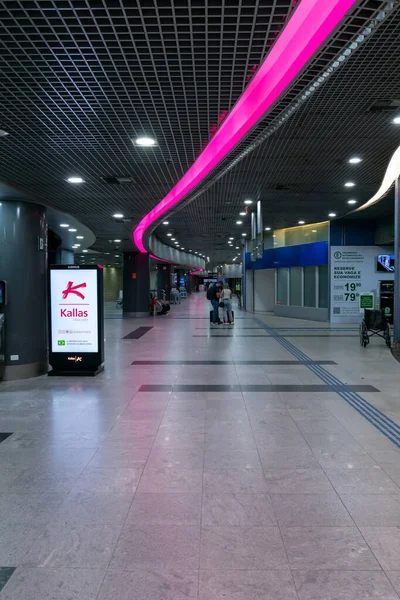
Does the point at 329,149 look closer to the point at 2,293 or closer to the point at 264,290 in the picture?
the point at 2,293

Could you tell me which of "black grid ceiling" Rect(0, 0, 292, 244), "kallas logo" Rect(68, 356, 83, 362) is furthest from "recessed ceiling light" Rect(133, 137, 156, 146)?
"kallas logo" Rect(68, 356, 83, 362)

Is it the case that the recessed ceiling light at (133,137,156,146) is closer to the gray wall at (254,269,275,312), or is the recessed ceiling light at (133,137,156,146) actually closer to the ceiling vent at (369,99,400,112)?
the ceiling vent at (369,99,400,112)

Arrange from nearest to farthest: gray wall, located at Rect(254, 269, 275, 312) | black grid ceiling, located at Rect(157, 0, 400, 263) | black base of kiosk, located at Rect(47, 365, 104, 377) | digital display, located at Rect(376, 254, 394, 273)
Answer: black grid ceiling, located at Rect(157, 0, 400, 263), black base of kiosk, located at Rect(47, 365, 104, 377), digital display, located at Rect(376, 254, 394, 273), gray wall, located at Rect(254, 269, 275, 312)

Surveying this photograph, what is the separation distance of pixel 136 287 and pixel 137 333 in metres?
7.50

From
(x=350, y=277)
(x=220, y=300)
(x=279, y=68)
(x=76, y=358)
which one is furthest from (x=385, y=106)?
(x=350, y=277)

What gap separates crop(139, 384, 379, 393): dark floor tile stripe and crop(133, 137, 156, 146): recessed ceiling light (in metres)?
3.31

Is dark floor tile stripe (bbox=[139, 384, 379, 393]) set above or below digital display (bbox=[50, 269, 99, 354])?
below

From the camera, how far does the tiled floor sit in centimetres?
225

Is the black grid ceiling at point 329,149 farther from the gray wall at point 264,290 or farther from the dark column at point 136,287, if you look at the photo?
the gray wall at point 264,290

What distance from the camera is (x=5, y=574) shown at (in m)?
2.29

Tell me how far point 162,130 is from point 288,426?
3.59m

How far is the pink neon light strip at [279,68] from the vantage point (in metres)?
2.91

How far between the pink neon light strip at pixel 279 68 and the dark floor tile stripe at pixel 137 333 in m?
7.03

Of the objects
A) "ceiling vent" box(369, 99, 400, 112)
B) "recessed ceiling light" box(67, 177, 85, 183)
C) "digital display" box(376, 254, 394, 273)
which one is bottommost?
"digital display" box(376, 254, 394, 273)
